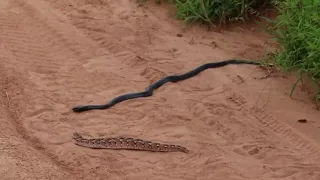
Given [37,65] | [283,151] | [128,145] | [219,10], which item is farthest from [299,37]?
[37,65]

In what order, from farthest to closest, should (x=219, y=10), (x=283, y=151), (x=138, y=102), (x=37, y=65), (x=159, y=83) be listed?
(x=219, y=10) → (x=37, y=65) → (x=159, y=83) → (x=138, y=102) → (x=283, y=151)

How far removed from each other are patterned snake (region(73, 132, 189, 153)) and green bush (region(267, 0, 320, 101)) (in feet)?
5.39

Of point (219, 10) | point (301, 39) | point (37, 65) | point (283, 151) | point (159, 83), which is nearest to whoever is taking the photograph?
point (283, 151)

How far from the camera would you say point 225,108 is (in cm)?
599

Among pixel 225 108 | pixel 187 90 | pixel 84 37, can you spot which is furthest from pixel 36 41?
pixel 225 108

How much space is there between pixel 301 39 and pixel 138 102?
Answer: 1.80m

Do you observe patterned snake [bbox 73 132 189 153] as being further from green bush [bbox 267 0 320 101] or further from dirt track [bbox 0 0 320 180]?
green bush [bbox 267 0 320 101]

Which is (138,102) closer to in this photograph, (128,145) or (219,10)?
(128,145)

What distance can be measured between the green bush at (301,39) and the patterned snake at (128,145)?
5.39 ft

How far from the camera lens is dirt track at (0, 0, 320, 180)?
5.07 m

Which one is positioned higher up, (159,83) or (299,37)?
(299,37)

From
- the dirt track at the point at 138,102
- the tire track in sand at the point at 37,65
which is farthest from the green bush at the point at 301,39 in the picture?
the tire track in sand at the point at 37,65

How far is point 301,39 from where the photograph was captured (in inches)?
235

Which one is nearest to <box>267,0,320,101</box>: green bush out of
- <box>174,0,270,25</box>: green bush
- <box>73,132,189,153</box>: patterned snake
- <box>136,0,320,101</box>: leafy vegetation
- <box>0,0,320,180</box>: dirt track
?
<box>136,0,320,101</box>: leafy vegetation
